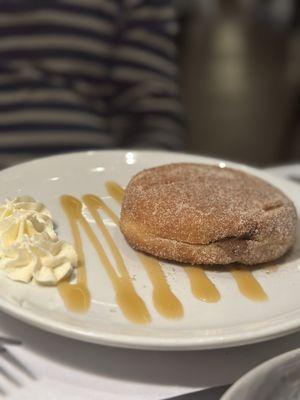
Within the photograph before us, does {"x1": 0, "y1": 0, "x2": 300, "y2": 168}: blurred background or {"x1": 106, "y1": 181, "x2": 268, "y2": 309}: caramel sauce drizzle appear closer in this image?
{"x1": 106, "y1": 181, "x2": 268, "y2": 309}: caramel sauce drizzle

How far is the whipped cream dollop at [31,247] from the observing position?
0.68 meters

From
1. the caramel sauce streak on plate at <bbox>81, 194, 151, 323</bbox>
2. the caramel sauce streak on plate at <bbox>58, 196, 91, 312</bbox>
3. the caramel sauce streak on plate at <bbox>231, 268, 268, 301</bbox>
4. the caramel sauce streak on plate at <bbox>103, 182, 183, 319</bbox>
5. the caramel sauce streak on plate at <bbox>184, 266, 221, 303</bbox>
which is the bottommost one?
the caramel sauce streak on plate at <bbox>231, 268, 268, 301</bbox>

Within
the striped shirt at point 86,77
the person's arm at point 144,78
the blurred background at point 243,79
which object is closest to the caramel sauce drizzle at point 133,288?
the striped shirt at point 86,77

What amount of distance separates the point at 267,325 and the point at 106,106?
103 centimetres

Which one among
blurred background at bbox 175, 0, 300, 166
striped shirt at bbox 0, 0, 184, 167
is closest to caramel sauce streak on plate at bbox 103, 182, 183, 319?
striped shirt at bbox 0, 0, 184, 167

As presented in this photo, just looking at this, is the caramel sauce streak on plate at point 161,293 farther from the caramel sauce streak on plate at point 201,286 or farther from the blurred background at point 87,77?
the blurred background at point 87,77

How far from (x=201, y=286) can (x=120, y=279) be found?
0.30ft

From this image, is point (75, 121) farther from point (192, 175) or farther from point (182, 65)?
point (182, 65)

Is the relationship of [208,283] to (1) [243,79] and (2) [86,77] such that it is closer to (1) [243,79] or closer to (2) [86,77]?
(2) [86,77]

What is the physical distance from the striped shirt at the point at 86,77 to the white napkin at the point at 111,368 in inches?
30.3

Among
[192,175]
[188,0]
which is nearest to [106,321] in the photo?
[192,175]

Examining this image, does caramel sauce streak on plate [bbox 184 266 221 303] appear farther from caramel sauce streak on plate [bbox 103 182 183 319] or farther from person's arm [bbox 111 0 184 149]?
person's arm [bbox 111 0 184 149]

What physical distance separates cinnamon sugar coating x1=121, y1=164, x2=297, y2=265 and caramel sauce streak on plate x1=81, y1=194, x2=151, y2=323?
34 millimetres

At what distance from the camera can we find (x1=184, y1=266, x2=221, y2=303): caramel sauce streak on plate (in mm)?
680
